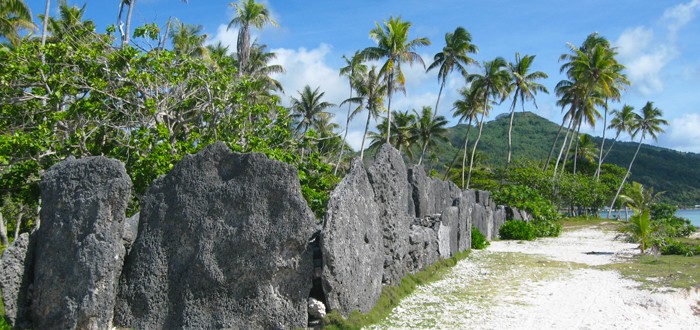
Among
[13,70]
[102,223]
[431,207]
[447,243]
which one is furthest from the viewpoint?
[431,207]

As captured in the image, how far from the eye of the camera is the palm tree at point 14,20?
805 inches

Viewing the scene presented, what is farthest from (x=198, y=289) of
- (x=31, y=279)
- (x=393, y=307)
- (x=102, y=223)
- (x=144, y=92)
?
(x=144, y=92)

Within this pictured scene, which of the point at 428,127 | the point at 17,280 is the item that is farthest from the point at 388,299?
the point at 428,127

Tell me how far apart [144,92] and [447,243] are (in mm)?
7917

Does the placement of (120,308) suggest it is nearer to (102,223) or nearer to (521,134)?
(102,223)

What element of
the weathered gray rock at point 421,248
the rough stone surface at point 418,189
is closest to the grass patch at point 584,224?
the rough stone surface at point 418,189

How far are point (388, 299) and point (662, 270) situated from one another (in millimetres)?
7173

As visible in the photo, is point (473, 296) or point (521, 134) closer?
point (473, 296)

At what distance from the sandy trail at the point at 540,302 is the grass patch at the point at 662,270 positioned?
360 mm

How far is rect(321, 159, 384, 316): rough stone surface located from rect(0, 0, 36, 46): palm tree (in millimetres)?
16854

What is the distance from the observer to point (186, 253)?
6805 mm

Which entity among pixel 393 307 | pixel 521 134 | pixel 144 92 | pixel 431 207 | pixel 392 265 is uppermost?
pixel 521 134

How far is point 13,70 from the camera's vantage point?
38.4ft

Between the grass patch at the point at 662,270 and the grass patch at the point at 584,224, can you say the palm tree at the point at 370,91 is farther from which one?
the grass patch at the point at 662,270
